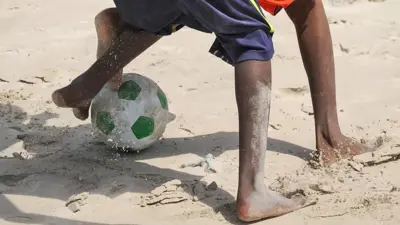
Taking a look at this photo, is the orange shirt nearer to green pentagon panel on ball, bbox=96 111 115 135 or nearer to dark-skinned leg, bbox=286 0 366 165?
dark-skinned leg, bbox=286 0 366 165

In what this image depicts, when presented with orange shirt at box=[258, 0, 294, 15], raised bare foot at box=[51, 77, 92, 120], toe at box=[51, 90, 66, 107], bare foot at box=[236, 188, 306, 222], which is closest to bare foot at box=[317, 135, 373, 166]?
bare foot at box=[236, 188, 306, 222]

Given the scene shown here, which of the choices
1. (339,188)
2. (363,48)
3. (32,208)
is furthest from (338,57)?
(32,208)

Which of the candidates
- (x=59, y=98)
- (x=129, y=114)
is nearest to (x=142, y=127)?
(x=129, y=114)

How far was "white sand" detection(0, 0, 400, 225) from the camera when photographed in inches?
103

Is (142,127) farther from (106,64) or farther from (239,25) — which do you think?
(239,25)

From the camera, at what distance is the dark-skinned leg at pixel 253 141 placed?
2482 mm

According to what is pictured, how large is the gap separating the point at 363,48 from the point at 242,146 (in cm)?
189

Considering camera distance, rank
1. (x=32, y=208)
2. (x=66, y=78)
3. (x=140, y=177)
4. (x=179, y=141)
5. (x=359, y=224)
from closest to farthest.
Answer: (x=359, y=224) → (x=32, y=208) → (x=140, y=177) → (x=179, y=141) → (x=66, y=78)

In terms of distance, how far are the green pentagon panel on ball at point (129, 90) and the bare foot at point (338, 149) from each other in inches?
31.0

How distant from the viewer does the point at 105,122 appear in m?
3.01

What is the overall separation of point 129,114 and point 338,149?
2.88 ft

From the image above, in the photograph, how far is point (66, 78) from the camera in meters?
4.00

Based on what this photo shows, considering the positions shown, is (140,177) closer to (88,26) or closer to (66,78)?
(66,78)

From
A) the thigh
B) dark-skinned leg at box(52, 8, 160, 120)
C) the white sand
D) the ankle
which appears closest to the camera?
the thigh
